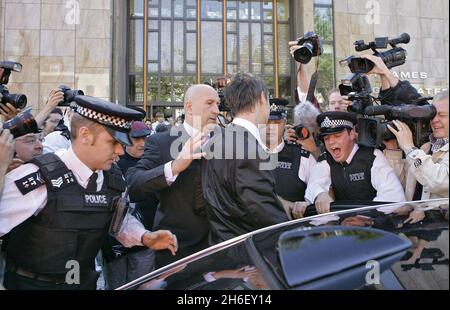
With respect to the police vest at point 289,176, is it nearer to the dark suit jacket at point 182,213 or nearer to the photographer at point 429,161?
the photographer at point 429,161

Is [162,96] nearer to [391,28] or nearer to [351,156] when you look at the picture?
[391,28]

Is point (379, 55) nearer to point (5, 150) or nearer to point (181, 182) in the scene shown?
point (181, 182)

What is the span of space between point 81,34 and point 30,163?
11.0 m

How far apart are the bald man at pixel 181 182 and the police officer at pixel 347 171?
890mm

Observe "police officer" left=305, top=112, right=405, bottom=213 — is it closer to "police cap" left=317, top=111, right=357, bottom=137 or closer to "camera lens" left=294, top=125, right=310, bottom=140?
"police cap" left=317, top=111, right=357, bottom=137

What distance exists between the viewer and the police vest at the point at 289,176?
3.50 m

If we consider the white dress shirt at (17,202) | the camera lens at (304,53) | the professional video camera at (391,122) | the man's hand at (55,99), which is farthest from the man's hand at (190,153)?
the camera lens at (304,53)

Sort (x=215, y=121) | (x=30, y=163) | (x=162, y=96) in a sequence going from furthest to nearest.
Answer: (x=162, y=96) → (x=215, y=121) → (x=30, y=163)

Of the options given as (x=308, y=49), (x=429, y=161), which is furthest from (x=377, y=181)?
(x=308, y=49)

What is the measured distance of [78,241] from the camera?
7.16ft

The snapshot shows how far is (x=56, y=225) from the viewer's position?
6.91 ft

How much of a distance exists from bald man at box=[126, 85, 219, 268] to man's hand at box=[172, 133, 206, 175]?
0.20ft

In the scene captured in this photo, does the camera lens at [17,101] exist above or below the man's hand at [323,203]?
above
